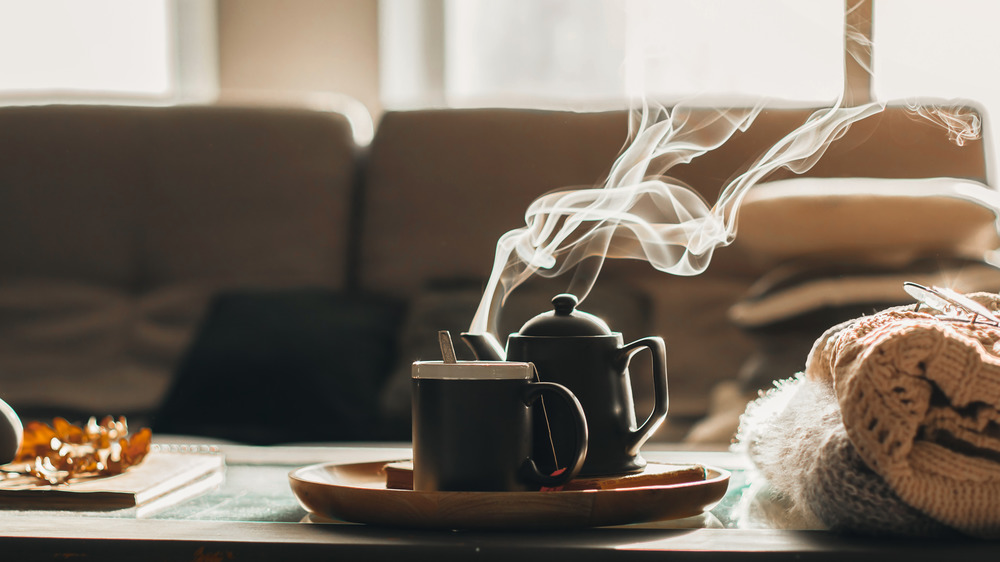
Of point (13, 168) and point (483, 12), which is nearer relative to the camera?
point (13, 168)

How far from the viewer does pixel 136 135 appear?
1.82 metres

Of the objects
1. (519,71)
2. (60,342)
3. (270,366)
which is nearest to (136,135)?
(60,342)

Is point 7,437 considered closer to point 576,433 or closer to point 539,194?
point 576,433

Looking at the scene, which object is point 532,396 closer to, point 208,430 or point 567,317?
point 567,317

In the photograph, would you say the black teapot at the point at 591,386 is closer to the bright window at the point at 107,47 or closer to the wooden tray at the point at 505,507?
the wooden tray at the point at 505,507

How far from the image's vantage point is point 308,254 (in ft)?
5.72

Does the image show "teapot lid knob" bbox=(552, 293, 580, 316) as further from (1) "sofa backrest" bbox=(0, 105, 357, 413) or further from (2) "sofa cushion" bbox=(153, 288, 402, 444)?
(1) "sofa backrest" bbox=(0, 105, 357, 413)

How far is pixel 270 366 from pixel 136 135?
0.61m

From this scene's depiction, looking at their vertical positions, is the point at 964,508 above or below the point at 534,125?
below

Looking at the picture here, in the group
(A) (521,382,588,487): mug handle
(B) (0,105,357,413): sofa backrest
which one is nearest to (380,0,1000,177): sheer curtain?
(B) (0,105,357,413): sofa backrest

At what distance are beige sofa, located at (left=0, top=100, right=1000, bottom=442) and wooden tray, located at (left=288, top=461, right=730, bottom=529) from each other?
3.29 feet

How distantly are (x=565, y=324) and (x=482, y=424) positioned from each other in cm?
11

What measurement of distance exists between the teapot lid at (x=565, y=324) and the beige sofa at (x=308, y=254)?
95 centimetres

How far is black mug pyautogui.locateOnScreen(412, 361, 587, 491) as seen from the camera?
1.69 feet
